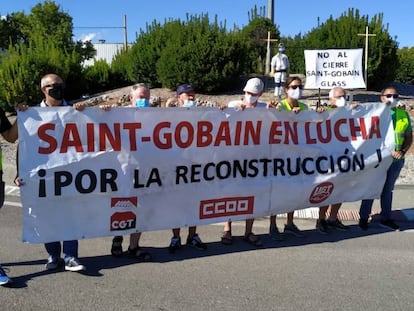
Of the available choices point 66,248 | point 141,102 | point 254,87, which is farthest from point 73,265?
point 254,87

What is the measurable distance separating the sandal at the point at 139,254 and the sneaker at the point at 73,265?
610 mm

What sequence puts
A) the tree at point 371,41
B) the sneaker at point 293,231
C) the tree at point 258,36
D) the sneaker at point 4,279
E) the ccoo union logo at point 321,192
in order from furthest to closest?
the tree at point 258,36
the tree at point 371,41
the sneaker at point 293,231
the ccoo union logo at point 321,192
the sneaker at point 4,279

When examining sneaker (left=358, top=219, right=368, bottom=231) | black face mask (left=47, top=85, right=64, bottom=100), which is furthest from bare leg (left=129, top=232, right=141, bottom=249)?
sneaker (left=358, top=219, right=368, bottom=231)

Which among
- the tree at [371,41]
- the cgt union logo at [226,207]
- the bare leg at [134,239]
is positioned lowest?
the bare leg at [134,239]

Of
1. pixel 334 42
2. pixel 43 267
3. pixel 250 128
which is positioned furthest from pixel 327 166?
pixel 334 42

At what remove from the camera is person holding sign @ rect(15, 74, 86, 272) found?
15.0ft

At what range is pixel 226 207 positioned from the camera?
5414 mm

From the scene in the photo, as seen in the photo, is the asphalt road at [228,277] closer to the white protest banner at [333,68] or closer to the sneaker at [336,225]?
the sneaker at [336,225]

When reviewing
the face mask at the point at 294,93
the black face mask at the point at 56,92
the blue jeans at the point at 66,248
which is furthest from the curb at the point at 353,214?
the black face mask at the point at 56,92

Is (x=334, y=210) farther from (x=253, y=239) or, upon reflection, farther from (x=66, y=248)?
(x=66, y=248)

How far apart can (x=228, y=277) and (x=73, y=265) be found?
1473 mm

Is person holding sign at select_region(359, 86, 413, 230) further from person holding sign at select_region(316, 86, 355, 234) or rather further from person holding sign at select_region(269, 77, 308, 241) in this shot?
person holding sign at select_region(269, 77, 308, 241)

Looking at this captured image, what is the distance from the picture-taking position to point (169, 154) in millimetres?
5074

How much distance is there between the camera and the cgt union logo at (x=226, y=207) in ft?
17.4
